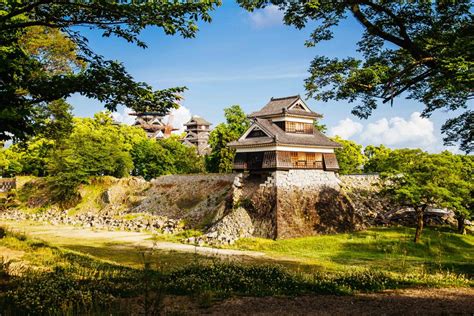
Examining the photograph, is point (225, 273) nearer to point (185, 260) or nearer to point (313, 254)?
point (185, 260)

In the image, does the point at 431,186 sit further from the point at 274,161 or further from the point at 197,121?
the point at 197,121

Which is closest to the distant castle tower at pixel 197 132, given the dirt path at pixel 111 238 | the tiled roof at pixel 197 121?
the tiled roof at pixel 197 121

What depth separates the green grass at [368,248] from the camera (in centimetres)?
2339

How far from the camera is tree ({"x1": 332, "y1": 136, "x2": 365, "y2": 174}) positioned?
5181 cm

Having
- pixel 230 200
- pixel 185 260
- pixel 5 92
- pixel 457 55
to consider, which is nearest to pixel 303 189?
pixel 230 200

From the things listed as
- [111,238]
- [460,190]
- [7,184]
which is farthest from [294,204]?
[7,184]

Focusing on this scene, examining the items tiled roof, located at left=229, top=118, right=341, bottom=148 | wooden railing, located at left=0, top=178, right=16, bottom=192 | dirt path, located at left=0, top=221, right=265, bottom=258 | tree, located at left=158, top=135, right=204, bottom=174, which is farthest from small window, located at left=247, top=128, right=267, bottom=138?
wooden railing, located at left=0, top=178, right=16, bottom=192

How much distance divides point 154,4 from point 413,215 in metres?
31.7

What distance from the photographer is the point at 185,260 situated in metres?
21.1

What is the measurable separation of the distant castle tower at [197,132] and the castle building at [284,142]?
53188mm

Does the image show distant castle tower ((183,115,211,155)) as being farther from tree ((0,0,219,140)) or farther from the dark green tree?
tree ((0,0,219,140))

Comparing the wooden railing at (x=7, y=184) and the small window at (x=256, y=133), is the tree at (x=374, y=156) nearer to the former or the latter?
the small window at (x=256, y=133)

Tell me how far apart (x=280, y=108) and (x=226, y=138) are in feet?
48.5

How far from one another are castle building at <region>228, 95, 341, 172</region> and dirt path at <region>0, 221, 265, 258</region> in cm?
835
